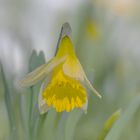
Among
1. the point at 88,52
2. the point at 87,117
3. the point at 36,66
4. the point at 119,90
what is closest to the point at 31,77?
the point at 36,66

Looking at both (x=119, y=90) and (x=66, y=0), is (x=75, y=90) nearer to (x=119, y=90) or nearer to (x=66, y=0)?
(x=119, y=90)

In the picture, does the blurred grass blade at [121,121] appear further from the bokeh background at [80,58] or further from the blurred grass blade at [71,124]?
the blurred grass blade at [71,124]

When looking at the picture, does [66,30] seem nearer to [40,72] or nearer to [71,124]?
[40,72]

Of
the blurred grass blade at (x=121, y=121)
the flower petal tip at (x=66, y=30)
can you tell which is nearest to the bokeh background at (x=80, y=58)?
the blurred grass blade at (x=121, y=121)

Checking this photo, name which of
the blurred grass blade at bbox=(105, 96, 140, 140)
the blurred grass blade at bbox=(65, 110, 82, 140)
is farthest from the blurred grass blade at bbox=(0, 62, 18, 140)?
the blurred grass blade at bbox=(105, 96, 140, 140)

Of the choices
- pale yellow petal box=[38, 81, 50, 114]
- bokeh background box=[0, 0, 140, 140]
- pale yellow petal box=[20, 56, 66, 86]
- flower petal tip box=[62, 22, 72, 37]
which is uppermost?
flower petal tip box=[62, 22, 72, 37]

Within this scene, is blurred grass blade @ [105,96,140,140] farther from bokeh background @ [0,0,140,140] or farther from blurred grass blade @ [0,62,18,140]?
blurred grass blade @ [0,62,18,140]
